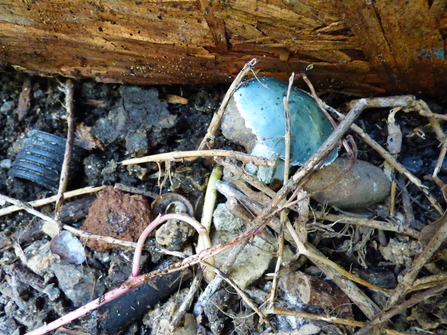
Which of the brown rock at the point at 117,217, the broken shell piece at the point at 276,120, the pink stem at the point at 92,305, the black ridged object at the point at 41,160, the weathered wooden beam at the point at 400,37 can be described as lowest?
the pink stem at the point at 92,305

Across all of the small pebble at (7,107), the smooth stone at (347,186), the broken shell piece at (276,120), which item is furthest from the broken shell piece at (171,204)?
the small pebble at (7,107)

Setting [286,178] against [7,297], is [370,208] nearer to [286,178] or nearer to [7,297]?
[286,178]

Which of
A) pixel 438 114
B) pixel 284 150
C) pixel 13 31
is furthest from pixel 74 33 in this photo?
Answer: pixel 438 114

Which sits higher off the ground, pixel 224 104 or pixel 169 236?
pixel 224 104

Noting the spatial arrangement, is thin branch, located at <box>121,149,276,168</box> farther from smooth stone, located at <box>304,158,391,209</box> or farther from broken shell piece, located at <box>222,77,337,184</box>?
smooth stone, located at <box>304,158,391,209</box>

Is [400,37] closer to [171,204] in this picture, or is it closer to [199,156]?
[199,156]

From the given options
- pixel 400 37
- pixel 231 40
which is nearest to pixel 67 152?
pixel 231 40

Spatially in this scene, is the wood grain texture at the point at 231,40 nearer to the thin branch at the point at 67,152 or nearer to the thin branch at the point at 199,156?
the thin branch at the point at 67,152
